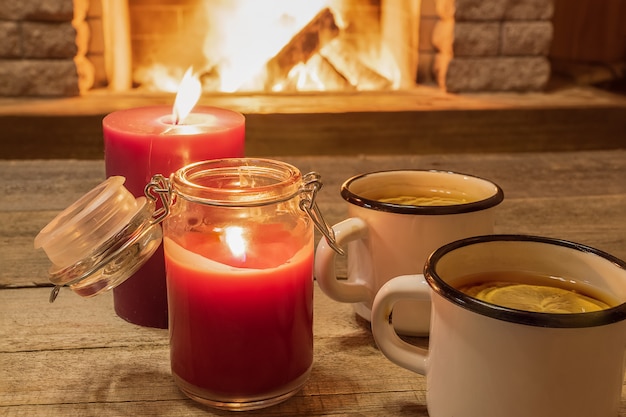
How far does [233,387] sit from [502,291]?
0.67 feet

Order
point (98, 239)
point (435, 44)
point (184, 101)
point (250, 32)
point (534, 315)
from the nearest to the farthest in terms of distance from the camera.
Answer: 1. point (534, 315)
2. point (98, 239)
3. point (184, 101)
4. point (435, 44)
5. point (250, 32)

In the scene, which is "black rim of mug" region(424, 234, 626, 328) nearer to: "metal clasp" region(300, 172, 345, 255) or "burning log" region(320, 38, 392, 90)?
"metal clasp" region(300, 172, 345, 255)

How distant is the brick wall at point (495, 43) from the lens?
1.97 meters

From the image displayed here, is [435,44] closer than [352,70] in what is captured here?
Yes

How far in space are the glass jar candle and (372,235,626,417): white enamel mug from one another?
0.10 metres

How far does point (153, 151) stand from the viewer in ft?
2.03

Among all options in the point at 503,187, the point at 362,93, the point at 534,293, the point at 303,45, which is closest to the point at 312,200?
the point at 534,293

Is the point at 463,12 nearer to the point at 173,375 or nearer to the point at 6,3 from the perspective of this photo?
the point at 6,3

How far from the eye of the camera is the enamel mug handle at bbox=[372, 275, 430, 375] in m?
0.51

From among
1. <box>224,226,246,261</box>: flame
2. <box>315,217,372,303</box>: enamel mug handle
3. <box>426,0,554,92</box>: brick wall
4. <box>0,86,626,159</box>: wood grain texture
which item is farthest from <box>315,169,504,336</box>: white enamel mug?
<box>426,0,554,92</box>: brick wall

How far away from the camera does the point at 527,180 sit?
3.85 feet

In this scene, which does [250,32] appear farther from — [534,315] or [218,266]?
[534,315]

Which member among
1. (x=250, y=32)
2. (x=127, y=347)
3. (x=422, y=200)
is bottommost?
(x=127, y=347)

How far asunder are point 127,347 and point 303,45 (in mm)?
1656
